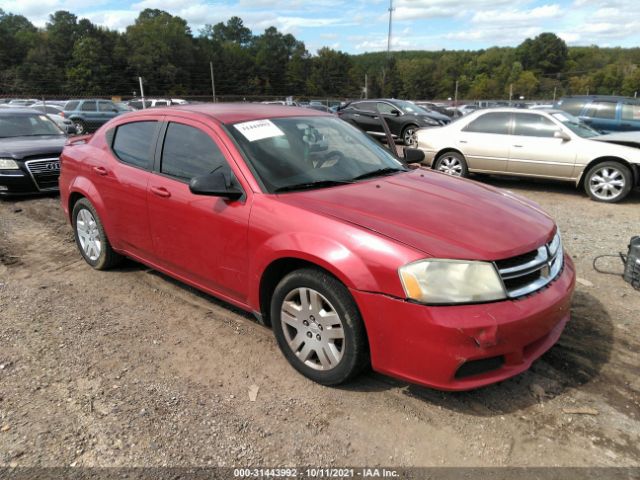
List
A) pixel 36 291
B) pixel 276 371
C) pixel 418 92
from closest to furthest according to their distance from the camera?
pixel 276 371, pixel 36 291, pixel 418 92

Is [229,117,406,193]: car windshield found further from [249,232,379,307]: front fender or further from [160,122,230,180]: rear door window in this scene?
[249,232,379,307]: front fender

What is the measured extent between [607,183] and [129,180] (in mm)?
7502

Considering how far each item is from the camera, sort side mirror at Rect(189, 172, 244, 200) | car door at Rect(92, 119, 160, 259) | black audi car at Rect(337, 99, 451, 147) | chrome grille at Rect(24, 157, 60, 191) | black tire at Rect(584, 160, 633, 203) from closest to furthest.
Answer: side mirror at Rect(189, 172, 244, 200), car door at Rect(92, 119, 160, 259), chrome grille at Rect(24, 157, 60, 191), black tire at Rect(584, 160, 633, 203), black audi car at Rect(337, 99, 451, 147)

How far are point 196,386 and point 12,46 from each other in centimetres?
6855

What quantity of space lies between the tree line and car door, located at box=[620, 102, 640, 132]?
31.2 meters

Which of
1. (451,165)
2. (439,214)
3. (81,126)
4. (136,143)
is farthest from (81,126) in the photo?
(439,214)

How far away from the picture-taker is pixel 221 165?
10.7 ft

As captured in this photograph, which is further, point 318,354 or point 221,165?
point 221,165

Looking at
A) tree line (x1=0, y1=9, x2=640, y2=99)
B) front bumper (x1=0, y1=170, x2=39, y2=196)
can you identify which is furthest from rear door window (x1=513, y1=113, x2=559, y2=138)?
tree line (x1=0, y1=9, x2=640, y2=99)

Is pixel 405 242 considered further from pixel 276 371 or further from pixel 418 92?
pixel 418 92

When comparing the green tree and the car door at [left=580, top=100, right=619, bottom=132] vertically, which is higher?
the green tree

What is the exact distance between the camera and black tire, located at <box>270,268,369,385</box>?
2.60 meters

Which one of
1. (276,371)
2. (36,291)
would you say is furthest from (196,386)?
(36,291)

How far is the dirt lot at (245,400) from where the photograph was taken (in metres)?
2.39
